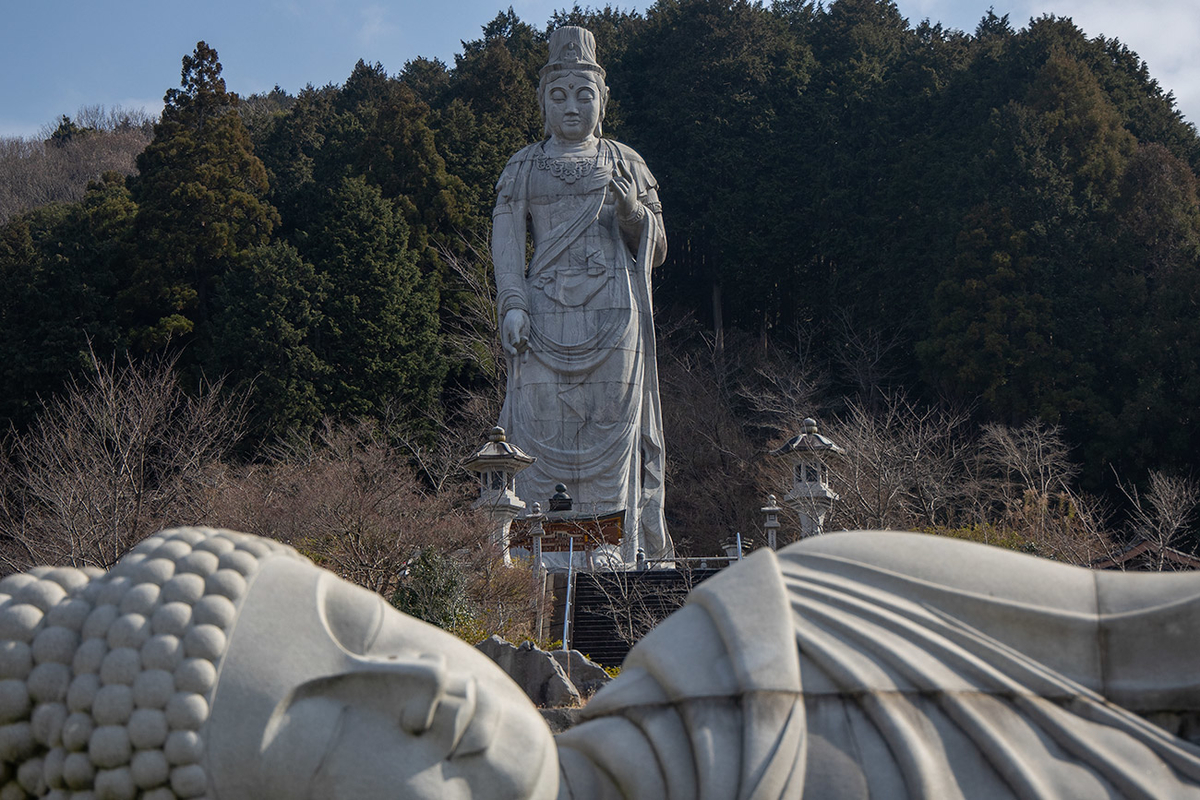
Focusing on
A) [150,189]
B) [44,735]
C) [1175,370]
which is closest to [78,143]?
[150,189]

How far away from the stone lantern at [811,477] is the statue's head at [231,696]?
35.8ft

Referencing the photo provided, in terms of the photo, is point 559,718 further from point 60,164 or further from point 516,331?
point 60,164

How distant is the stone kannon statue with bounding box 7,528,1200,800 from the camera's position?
73.5 inches

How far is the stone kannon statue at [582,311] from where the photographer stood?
48.9ft

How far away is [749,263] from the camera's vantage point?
2789cm

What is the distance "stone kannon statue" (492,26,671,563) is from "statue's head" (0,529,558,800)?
12.6m

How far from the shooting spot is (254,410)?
877 inches

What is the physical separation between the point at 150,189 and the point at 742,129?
42.4 feet

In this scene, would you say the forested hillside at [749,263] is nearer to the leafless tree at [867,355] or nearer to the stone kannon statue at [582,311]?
the leafless tree at [867,355]

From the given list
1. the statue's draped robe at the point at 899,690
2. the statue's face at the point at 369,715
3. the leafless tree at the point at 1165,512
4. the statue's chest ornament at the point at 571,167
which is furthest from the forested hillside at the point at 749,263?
the statue's face at the point at 369,715

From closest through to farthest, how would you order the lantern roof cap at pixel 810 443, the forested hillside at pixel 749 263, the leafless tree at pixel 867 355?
the lantern roof cap at pixel 810 443 → the forested hillside at pixel 749 263 → the leafless tree at pixel 867 355

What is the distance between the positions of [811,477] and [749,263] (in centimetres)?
1505

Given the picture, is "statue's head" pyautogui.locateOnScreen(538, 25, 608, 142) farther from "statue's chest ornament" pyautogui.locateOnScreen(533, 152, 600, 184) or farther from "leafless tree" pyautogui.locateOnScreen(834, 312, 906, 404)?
"leafless tree" pyautogui.locateOnScreen(834, 312, 906, 404)

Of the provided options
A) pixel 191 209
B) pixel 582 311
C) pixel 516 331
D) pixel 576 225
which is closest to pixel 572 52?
pixel 576 225
